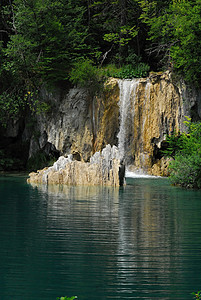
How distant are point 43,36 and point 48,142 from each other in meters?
6.39

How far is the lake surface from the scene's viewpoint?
231 inches

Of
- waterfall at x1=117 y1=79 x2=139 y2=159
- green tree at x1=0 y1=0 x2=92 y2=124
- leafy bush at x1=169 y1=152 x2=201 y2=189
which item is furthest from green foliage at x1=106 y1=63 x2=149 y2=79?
leafy bush at x1=169 y1=152 x2=201 y2=189

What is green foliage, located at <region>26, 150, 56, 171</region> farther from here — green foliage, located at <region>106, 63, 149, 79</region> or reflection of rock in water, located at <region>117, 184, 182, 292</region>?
reflection of rock in water, located at <region>117, 184, 182, 292</region>

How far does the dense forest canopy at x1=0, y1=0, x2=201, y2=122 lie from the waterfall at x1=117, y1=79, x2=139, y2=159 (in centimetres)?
101

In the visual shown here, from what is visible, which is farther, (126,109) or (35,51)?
(35,51)

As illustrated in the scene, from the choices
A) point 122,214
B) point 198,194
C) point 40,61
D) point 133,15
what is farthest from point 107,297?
point 133,15

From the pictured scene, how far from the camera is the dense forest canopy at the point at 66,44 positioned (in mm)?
27359

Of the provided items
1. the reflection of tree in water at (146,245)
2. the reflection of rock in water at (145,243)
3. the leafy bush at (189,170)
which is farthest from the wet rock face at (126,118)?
the reflection of rock in water at (145,243)

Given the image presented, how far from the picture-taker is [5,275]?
6383 mm

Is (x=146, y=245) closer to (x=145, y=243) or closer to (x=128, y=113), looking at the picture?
(x=145, y=243)

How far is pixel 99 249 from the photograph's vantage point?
7883mm

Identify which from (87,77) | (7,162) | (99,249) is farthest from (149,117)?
(99,249)

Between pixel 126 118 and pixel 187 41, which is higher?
pixel 187 41

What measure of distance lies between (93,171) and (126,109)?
8.82 meters
